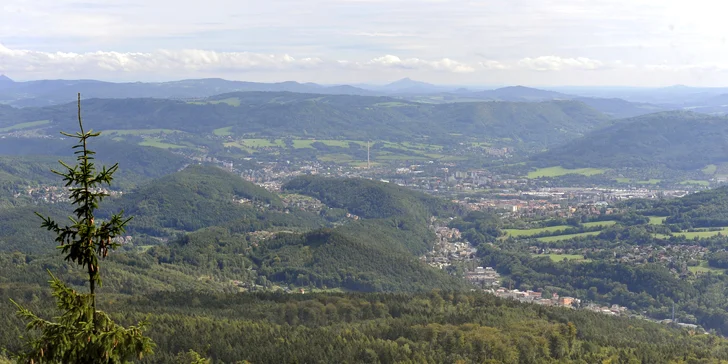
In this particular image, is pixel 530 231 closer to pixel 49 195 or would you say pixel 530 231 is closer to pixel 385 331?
pixel 385 331

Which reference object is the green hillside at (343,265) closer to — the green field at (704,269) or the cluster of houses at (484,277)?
the cluster of houses at (484,277)

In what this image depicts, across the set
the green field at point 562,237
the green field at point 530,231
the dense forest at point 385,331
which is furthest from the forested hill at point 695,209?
the dense forest at point 385,331

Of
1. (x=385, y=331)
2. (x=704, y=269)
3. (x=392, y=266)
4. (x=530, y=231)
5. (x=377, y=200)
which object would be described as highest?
(x=385, y=331)

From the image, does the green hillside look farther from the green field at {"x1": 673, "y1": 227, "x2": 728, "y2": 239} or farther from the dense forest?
the green field at {"x1": 673, "y1": 227, "x2": 728, "y2": 239}

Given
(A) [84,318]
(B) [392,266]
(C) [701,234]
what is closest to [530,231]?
(C) [701,234]

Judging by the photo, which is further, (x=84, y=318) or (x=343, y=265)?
(x=343, y=265)

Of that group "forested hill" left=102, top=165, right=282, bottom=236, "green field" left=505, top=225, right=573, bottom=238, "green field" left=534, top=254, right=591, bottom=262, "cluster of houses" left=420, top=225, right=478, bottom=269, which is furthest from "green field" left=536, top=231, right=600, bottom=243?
"forested hill" left=102, top=165, right=282, bottom=236

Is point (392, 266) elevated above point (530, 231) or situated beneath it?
elevated above
